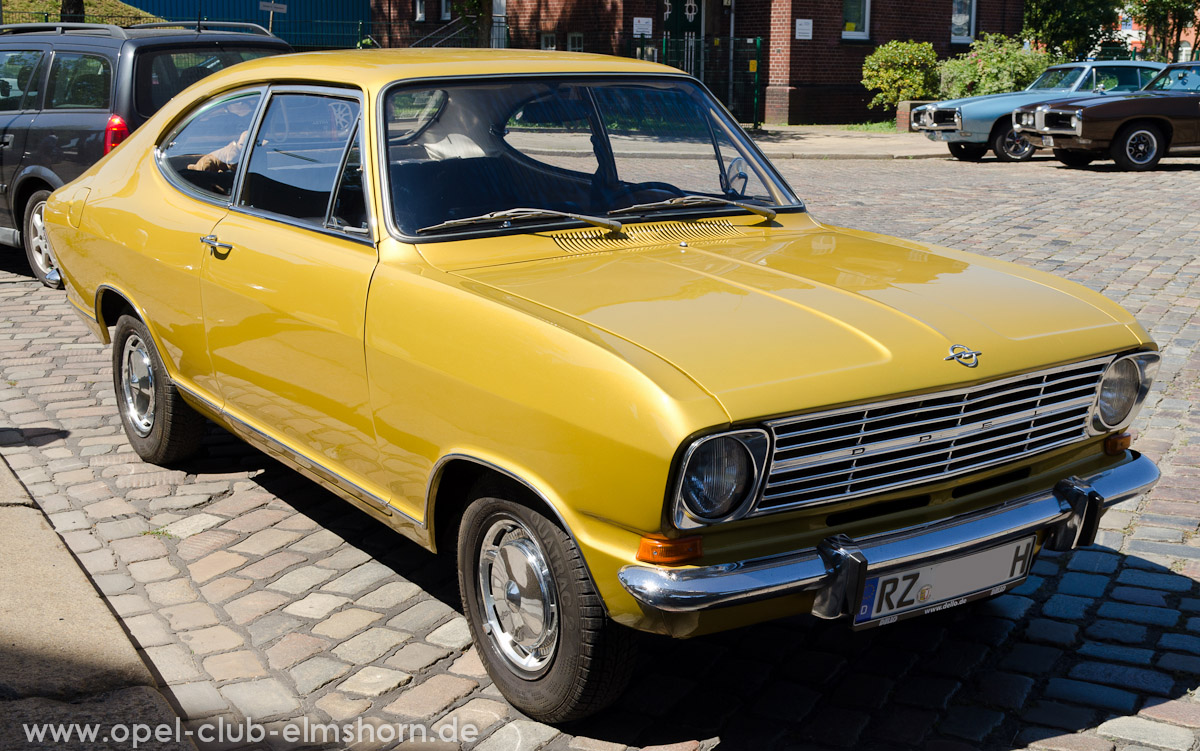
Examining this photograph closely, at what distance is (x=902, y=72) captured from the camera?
26.9 meters

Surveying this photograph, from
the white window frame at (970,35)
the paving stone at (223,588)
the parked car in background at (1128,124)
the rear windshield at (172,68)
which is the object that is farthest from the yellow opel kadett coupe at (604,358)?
the white window frame at (970,35)

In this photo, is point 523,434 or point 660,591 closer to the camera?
point 660,591

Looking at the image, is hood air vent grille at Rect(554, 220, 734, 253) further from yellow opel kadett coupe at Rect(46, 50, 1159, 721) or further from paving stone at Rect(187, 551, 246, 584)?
paving stone at Rect(187, 551, 246, 584)

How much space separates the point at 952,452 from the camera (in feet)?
10.6

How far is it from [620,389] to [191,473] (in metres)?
3.44

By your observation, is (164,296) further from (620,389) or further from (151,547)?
(620,389)

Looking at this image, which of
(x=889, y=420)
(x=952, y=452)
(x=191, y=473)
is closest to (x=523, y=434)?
(x=889, y=420)

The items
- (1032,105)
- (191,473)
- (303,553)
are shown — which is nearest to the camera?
(303,553)

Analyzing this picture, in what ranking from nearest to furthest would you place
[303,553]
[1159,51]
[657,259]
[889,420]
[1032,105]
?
[889,420] < [657,259] < [303,553] < [1032,105] < [1159,51]

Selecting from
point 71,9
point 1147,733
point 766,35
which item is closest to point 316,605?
point 1147,733

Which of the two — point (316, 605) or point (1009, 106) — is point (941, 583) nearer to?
point (316, 605)

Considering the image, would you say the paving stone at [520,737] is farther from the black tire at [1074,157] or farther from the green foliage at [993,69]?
the green foliage at [993,69]

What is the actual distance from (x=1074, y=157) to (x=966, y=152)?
1732 mm

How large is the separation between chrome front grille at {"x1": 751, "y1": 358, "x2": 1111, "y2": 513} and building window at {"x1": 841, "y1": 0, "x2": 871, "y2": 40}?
26.6 m
